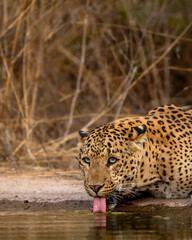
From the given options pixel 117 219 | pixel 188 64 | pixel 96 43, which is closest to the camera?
pixel 117 219

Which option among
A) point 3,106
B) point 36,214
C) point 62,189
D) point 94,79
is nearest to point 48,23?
point 3,106

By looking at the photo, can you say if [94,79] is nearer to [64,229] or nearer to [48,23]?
[48,23]

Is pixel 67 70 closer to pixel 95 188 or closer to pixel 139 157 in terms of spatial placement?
pixel 139 157

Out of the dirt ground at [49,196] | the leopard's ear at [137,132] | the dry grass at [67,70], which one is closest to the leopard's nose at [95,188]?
the leopard's ear at [137,132]

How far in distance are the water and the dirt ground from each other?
0.38m

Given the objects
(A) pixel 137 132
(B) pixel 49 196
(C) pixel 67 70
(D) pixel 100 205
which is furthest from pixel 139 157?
→ (C) pixel 67 70

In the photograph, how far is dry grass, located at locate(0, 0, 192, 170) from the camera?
375 inches

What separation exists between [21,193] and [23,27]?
3.83 meters

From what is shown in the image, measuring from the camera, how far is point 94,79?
42.2 feet

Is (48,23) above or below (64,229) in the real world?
above

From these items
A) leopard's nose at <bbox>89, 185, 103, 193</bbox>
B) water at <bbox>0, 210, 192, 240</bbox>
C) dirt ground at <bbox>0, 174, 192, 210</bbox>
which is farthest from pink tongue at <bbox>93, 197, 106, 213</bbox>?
dirt ground at <bbox>0, 174, 192, 210</bbox>

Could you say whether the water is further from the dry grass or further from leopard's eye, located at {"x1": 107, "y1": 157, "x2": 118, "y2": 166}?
the dry grass

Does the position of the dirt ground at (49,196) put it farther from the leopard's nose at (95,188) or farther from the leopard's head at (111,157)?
the leopard's nose at (95,188)

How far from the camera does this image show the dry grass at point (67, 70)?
9.53 meters
